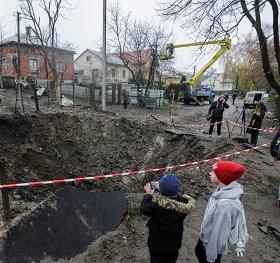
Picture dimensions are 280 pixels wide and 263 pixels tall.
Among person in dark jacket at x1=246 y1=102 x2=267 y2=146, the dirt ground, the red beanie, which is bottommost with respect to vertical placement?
the dirt ground

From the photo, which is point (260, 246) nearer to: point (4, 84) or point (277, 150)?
point (277, 150)

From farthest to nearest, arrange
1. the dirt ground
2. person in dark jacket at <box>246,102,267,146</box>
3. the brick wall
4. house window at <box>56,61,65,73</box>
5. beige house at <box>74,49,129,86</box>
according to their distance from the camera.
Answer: beige house at <box>74,49,129,86</box> → house window at <box>56,61,65,73</box> → the brick wall → person in dark jacket at <box>246,102,267,146</box> → the dirt ground

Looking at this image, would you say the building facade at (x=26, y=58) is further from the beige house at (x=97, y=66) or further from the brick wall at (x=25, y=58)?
the beige house at (x=97, y=66)

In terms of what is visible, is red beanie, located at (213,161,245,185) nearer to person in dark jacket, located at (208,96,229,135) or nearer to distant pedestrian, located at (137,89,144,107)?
person in dark jacket, located at (208,96,229,135)

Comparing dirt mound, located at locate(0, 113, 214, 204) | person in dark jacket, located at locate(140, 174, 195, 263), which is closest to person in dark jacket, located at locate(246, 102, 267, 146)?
dirt mound, located at locate(0, 113, 214, 204)

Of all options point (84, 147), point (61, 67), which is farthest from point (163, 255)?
point (61, 67)

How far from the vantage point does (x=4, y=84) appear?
27.4m

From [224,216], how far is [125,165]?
24.1 feet

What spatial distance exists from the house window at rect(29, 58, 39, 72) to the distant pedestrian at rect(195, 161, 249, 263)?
129 feet

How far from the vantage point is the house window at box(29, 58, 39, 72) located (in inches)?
1529

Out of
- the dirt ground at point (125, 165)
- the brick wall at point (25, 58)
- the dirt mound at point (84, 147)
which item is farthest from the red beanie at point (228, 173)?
the brick wall at point (25, 58)

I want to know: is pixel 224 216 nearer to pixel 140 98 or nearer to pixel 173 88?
pixel 140 98

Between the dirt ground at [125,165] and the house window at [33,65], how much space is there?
3001cm

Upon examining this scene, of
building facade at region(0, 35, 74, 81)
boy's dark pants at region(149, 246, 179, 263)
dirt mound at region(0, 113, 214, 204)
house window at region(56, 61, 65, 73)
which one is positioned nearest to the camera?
boy's dark pants at region(149, 246, 179, 263)
